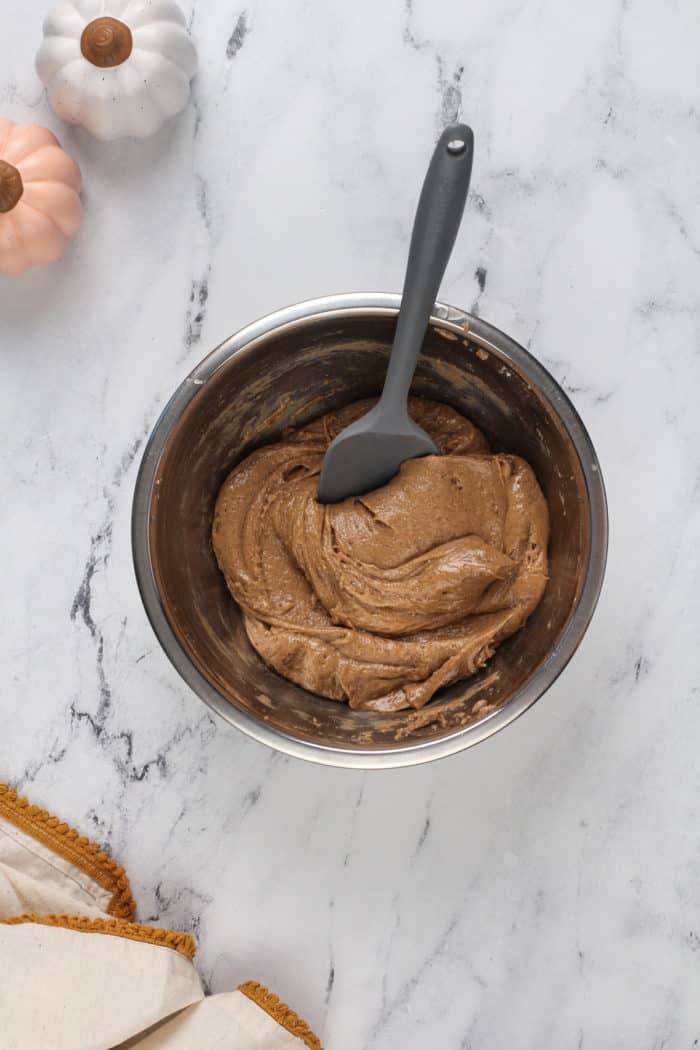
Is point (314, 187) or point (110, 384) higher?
point (314, 187)

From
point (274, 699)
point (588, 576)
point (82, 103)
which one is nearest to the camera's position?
point (588, 576)

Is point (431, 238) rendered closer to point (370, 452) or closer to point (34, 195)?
point (370, 452)

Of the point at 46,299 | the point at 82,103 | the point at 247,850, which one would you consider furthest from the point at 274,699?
the point at 82,103

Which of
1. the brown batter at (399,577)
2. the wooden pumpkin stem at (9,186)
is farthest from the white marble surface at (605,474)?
the brown batter at (399,577)

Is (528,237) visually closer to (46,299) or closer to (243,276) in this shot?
(243,276)

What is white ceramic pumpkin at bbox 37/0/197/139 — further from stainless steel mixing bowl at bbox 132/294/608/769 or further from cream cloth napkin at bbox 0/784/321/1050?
cream cloth napkin at bbox 0/784/321/1050

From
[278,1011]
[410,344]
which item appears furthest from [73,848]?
[410,344]

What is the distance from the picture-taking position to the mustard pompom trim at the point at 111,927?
2.31 m

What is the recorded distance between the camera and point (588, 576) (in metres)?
1.95

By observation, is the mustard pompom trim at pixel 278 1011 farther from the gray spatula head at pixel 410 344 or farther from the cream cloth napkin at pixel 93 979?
the gray spatula head at pixel 410 344

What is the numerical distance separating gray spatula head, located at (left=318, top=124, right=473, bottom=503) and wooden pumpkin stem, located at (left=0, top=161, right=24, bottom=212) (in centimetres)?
95

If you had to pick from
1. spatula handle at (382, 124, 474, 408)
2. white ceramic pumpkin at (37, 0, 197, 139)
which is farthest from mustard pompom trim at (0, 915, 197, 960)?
white ceramic pumpkin at (37, 0, 197, 139)

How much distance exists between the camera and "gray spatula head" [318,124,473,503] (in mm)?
1706

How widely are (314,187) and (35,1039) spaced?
2.09m
